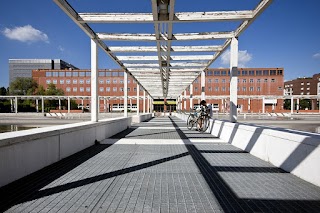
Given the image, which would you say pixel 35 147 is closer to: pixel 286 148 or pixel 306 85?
pixel 286 148

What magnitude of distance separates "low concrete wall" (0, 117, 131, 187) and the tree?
85.7 metres

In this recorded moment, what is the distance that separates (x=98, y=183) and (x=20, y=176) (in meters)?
1.37

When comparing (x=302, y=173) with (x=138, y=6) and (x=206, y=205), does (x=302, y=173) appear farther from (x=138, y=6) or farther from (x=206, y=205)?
(x=138, y=6)

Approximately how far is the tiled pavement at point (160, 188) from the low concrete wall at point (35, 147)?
6.8 inches

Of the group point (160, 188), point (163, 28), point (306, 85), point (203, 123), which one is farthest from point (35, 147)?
point (306, 85)

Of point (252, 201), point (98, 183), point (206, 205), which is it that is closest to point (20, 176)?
point (98, 183)

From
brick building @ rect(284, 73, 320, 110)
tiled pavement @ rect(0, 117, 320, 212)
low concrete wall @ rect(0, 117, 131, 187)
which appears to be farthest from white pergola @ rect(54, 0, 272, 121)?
brick building @ rect(284, 73, 320, 110)

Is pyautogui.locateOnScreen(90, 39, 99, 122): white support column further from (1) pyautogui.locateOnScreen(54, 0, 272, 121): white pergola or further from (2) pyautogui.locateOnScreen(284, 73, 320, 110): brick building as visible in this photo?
(2) pyautogui.locateOnScreen(284, 73, 320, 110): brick building

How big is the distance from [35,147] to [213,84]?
82007mm

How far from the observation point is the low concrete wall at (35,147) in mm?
3944

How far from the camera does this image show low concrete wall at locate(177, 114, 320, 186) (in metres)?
4.12

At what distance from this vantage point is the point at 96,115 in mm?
9047

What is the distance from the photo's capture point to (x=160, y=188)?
12.9ft

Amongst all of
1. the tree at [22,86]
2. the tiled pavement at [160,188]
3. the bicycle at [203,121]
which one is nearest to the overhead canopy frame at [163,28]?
the bicycle at [203,121]
